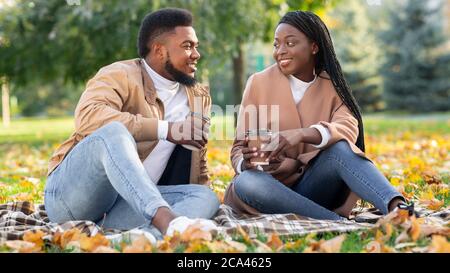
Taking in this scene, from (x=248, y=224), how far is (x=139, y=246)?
2.13 ft

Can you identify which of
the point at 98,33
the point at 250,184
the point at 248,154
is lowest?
the point at 250,184

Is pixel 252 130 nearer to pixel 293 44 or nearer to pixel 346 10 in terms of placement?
pixel 293 44

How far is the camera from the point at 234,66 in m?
13.4

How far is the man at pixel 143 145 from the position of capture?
9.72ft

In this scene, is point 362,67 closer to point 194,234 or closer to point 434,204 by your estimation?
point 434,204

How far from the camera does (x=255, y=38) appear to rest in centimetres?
1185

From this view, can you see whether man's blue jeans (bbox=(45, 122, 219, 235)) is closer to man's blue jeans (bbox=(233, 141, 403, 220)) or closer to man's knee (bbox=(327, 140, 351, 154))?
man's blue jeans (bbox=(233, 141, 403, 220))

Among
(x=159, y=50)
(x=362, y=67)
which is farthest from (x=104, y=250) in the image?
(x=362, y=67)

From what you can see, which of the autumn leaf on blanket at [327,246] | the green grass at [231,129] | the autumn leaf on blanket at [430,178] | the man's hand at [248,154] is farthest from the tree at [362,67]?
Result: the autumn leaf on blanket at [327,246]

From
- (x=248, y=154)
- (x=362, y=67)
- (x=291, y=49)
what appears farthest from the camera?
(x=362, y=67)

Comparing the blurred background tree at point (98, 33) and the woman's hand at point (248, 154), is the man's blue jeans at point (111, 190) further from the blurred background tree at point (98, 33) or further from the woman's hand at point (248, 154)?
the blurred background tree at point (98, 33)

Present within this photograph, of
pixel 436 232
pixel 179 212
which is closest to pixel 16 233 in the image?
pixel 179 212

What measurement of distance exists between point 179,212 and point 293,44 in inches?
44.2
